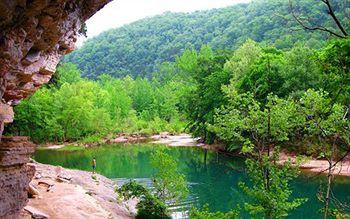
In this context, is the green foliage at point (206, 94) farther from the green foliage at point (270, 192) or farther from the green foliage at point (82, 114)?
the green foliage at point (270, 192)

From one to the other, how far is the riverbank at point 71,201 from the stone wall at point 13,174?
3039 millimetres

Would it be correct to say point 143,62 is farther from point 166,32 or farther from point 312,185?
point 312,185

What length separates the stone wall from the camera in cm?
1055

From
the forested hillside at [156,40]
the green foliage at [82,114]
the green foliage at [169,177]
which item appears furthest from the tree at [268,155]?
the forested hillside at [156,40]

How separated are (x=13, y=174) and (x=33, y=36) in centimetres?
409

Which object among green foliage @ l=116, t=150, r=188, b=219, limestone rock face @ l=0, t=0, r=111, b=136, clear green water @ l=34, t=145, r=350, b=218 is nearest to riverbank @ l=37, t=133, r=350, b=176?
clear green water @ l=34, t=145, r=350, b=218

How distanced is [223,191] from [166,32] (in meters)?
140

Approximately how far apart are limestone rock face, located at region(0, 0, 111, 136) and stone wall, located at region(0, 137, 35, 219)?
1.12m

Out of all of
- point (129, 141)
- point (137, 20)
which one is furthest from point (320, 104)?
point (137, 20)

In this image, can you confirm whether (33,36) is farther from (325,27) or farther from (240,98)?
(240,98)

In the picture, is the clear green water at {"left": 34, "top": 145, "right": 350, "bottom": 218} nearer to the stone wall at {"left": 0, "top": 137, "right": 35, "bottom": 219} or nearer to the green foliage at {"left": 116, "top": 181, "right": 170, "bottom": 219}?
the green foliage at {"left": 116, "top": 181, "right": 170, "bottom": 219}

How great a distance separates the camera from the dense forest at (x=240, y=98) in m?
12.5

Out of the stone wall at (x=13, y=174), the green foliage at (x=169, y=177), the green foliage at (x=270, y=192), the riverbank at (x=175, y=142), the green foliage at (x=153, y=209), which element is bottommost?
the riverbank at (x=175, y=142)

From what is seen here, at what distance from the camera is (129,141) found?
206 ft
